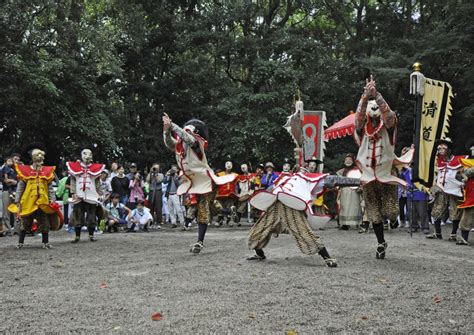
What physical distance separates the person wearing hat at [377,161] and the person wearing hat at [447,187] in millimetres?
3512

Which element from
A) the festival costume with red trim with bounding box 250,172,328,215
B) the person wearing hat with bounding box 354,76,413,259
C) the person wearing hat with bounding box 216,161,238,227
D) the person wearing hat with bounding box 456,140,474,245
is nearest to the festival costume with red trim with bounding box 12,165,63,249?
the festival costume with red trim with bounding box 250,172,328,215

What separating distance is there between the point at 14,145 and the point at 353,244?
14530 mm

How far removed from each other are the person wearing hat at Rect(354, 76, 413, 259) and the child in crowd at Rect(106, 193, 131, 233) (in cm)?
873

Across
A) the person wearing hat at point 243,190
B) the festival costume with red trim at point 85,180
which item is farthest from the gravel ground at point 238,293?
the person wearing hat at point 243,190

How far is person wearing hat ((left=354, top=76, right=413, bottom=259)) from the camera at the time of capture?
24.1 ft

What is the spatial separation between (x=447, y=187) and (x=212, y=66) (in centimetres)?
1624

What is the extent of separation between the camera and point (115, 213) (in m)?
14.9

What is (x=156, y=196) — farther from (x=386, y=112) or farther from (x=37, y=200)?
(x=386, y=112)

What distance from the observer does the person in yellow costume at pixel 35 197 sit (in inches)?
387

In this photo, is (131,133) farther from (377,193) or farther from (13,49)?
(377,193)

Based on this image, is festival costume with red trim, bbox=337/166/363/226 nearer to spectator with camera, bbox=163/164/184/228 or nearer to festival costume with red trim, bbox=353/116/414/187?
spectator with camera, bbox=163/164/184/228

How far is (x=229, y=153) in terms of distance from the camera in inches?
871

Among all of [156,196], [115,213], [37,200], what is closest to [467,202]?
[37,200]

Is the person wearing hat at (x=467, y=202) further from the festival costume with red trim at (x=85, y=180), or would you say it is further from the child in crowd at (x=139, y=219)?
the child in crowd at (x=139, y=219)
